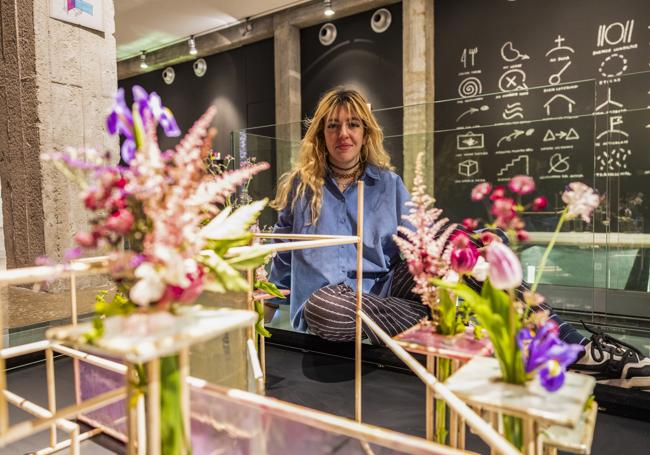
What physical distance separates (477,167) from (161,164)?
97.4 inches

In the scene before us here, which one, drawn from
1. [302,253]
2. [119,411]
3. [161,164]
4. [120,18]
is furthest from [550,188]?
[120,18]

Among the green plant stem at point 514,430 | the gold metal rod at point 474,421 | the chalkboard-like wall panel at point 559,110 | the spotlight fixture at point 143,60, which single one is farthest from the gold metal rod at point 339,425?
the spotlight fixture at point 143,60

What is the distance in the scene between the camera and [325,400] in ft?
5.82

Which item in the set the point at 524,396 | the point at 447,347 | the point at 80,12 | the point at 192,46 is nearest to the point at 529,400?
the point at 524,396

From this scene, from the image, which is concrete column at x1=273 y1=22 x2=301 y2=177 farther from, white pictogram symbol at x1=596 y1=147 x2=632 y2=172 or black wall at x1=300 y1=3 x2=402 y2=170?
white pictogram symbol at x1=596 y1=147 x2=632 y2=172

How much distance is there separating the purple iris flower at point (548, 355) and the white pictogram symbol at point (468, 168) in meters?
2.17

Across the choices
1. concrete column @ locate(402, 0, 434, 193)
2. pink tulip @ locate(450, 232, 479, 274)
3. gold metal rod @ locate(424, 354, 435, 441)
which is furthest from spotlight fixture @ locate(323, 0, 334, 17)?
gold metal rod @ locate(424, 354, 435, 441)

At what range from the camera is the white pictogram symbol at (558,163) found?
2.54m

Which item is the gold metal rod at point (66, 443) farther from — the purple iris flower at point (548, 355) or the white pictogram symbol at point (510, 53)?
the white pictogram symbol at point (510, 53)

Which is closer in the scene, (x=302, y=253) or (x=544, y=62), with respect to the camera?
(x=302, y=253)

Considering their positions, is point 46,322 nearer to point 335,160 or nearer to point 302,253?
point 302,253

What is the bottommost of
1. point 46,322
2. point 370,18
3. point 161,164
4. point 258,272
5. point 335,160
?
→ point 46,322

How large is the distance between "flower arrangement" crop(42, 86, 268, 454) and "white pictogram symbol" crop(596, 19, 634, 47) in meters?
3.88

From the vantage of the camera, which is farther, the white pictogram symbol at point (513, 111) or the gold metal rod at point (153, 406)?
the white pictogram symbol at point (513, 111)
